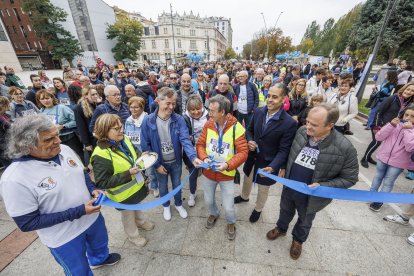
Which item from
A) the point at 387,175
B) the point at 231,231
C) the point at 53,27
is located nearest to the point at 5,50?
the point at 53,27

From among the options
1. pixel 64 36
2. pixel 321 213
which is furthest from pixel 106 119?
pixel 64 36

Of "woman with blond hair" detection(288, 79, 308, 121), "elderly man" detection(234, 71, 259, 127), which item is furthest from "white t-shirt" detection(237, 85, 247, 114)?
"woman with blond hair" detection(288, 79, 308, 121)

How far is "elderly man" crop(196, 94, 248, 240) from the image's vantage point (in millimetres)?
2430

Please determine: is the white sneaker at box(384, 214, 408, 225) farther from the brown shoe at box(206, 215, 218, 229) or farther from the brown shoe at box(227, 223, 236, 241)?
the brown shoe at box(206, 215, 218, 229)

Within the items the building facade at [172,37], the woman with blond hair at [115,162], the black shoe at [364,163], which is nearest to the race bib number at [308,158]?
the woman with blond hair at [115,162]

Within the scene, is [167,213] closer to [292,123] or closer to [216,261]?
[216,261]

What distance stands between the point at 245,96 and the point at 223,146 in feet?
11.3

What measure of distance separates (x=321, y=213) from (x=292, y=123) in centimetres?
210

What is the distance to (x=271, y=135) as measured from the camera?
2607mm

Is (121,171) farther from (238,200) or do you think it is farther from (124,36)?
(124,36)

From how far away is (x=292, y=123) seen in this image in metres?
2.50

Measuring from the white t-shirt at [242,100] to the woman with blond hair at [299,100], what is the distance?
4.43ft

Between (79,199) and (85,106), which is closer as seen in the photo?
(79,199)

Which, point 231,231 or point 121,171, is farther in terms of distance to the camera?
point 231,231
